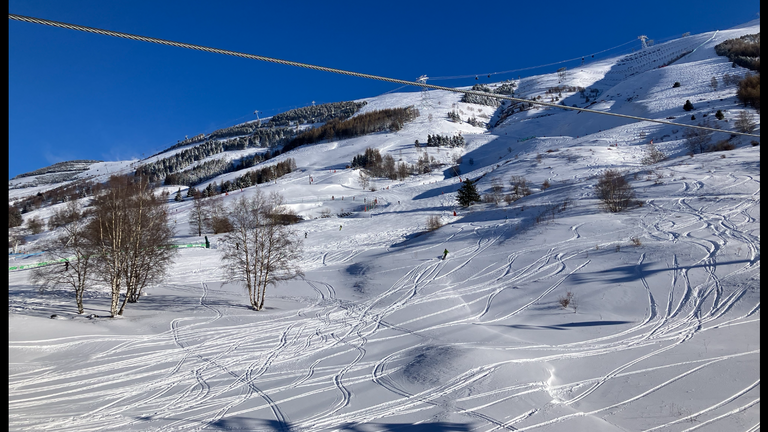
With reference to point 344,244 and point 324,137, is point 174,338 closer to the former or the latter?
point 344,244

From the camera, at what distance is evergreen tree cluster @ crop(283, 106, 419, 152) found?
11950 centimetres

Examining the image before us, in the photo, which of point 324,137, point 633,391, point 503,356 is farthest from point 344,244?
point 324,137

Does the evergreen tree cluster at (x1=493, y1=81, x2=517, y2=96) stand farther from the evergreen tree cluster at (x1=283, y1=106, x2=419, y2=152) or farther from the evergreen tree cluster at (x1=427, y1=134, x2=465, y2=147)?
the evergreen tree cluster at (x1=427, y1=134, x2=465, y2=147)

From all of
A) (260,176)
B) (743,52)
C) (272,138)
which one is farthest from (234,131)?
(743,52)

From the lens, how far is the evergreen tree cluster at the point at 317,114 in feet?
512

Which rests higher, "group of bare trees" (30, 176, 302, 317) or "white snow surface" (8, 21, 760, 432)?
"group of bare trees" (30, 176, 302, 317)

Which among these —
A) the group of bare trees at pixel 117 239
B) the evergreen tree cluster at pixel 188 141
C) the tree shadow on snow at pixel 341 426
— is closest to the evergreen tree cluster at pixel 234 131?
the evergreen tree cluster at pixel 188 141

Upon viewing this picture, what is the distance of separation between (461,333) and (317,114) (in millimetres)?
172770

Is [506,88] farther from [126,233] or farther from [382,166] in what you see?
[126,233]

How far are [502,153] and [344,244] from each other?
55.9 meters

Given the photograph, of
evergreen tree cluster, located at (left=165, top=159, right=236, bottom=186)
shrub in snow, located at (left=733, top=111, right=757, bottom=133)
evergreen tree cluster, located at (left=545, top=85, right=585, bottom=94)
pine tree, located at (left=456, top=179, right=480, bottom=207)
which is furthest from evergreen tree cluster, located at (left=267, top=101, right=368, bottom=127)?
shrub in snow, located at (left=733, top=111, right=757, bottom=133)

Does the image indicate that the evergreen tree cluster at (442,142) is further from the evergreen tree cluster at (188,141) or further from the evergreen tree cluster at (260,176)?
the evergreen tree cluster at (188,141)

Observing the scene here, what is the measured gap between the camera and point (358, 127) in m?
A: 121

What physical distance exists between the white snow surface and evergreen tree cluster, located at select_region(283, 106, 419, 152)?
9481 centimetres
